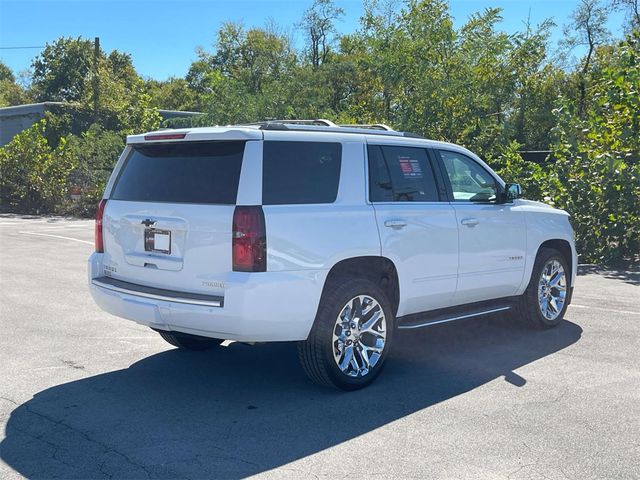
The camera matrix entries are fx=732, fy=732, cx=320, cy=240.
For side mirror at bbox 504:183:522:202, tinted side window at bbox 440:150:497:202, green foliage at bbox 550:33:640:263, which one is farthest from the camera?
green foliage at bbox 550:33:640:263

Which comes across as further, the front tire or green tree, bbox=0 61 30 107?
green tree, bbox=0 61 30 107

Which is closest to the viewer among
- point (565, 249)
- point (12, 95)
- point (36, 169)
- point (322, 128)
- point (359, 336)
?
point (359, 336)

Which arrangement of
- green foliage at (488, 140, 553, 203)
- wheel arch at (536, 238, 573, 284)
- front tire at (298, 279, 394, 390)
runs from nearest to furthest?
front tire at (298, 279, 394, 390), wheel arch at (536, 238, 573, 284), green foliage at (488, 140, 553, 203)

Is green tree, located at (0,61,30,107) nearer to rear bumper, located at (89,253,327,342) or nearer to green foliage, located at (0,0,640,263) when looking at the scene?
green foliage, located at (0,0,640,263)

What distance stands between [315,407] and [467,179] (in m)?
2.82

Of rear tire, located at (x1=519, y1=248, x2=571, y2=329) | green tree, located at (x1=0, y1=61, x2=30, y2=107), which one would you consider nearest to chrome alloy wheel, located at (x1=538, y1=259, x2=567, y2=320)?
rear tire, located at (x1=519, y1=248, x2=571, y2=329)

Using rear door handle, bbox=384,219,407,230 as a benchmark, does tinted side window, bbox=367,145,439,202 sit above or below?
above

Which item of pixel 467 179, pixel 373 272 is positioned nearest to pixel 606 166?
pixel 467 179

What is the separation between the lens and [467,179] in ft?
22.7

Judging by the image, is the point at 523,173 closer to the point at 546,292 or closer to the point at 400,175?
the point at 546,292

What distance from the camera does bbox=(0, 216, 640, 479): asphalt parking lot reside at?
4.24 m

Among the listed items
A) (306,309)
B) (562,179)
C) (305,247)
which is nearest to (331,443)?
(306,309)

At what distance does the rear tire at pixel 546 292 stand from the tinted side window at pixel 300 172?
284 centimetres

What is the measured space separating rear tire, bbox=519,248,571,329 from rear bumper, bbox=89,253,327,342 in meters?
3.02
